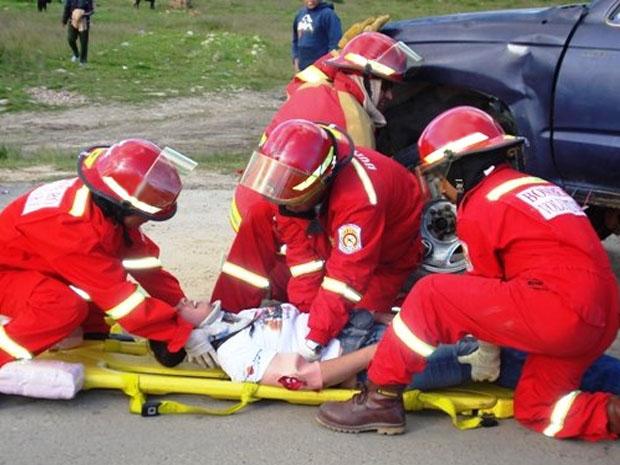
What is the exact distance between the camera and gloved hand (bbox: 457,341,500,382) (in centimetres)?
393

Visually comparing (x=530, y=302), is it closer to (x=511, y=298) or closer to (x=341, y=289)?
(x=511, y=298)

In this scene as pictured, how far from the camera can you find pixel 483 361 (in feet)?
13.0

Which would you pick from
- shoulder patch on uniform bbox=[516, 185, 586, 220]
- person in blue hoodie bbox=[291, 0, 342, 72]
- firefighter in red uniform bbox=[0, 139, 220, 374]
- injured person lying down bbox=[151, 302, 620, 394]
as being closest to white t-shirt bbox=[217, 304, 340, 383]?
injured person lying down bbox=[151, 302, 620, 394]

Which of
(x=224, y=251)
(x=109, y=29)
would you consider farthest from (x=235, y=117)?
(x=109, y=29)

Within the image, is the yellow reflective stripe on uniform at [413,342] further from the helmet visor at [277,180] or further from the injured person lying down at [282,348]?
the helmet visor at [277,180]

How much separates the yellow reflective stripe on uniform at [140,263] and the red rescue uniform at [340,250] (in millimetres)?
561

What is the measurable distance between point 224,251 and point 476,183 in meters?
2.98

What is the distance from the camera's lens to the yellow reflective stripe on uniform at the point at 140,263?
4389mm

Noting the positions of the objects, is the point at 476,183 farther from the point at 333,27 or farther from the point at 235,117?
the point at 235,117

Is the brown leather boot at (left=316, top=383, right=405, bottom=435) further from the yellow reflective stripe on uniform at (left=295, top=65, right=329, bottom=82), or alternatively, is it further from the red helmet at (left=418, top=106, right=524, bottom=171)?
the yellow reflective stripe on uniform at (left=295, top=65, right=329, bottom=82)

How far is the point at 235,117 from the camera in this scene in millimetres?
14930

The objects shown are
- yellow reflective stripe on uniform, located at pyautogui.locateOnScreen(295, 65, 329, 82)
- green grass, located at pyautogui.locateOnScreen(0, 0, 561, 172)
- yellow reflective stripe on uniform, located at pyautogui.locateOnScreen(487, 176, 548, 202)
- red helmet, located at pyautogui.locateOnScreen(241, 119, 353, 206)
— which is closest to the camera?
yellow reflective stripe on uniform, located at pyautogui.locateOnScreen(487, 176, 548, 202)

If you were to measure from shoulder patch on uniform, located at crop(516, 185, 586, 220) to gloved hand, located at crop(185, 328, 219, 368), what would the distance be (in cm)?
147

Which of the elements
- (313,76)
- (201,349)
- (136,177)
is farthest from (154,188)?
(313,76)
